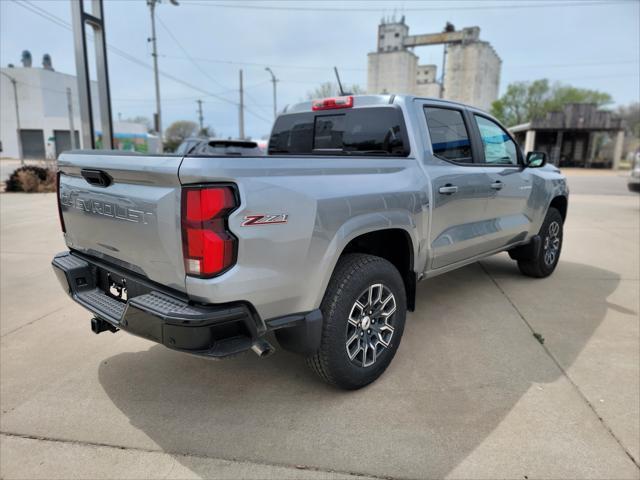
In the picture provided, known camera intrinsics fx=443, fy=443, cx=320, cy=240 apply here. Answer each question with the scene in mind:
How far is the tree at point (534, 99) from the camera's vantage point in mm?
62125

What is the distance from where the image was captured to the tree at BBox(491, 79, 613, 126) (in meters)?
62.1

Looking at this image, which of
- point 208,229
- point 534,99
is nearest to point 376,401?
point 208,229

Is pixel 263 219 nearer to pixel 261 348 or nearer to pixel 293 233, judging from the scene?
pixel 293 233

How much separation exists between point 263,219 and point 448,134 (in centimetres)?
223

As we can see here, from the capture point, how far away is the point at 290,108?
4.32 m

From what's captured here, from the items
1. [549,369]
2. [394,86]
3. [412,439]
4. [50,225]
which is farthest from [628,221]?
[394,86]

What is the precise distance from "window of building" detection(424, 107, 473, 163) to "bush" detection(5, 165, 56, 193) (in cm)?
1417

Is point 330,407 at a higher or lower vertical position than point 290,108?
lower

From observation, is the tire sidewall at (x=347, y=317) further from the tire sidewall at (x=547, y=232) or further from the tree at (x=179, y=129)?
the tree at (x=179, y=129)

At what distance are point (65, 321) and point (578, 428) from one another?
4.10 metres

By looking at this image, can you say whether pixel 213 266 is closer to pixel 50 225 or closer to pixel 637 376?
pixel 637 376

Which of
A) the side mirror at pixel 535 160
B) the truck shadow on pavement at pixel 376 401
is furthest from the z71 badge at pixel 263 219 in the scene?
the side mirror at pixel 535 160

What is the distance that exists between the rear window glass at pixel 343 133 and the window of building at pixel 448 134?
307mm

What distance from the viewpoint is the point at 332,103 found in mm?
3795
